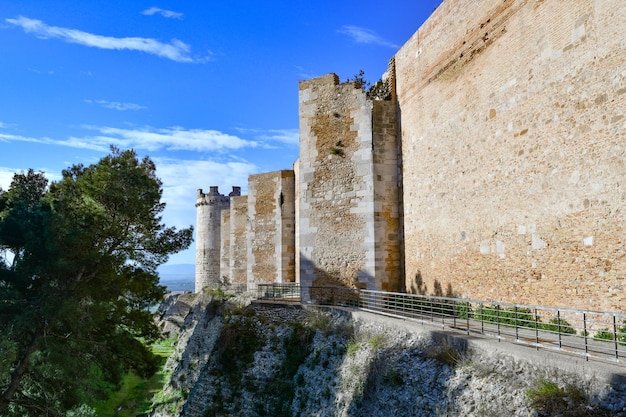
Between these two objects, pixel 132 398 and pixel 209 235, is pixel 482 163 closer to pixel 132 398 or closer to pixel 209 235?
pixel 132 398

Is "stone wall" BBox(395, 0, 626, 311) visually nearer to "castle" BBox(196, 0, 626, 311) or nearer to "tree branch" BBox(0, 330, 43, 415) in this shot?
"castle" BBox(196, 0, 626, 311)

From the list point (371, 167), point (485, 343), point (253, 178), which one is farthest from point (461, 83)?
point (253, 178)

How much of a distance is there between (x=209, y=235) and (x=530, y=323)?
30.9 m

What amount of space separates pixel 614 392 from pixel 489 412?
1491 millimetres

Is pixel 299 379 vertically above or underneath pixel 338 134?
underneath

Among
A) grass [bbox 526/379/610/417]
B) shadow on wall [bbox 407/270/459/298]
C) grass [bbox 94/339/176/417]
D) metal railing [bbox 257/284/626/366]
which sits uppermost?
shadow on wall [bbox 407/270/459/298]

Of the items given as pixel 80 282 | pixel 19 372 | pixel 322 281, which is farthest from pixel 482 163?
pixel 19 372

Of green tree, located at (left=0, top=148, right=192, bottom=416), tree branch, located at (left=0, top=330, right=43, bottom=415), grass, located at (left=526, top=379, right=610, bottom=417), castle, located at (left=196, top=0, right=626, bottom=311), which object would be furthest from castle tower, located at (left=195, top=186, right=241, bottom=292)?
grass, located at (left=526, top=379, right=610, bottom=417)

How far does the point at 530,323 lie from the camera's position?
9.07 m

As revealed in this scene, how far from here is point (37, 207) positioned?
14773 millimetres

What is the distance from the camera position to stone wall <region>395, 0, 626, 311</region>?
25.6 ft

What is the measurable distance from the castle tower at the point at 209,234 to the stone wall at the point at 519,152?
25485 millimetres

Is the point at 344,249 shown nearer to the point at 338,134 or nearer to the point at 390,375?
the point at 338,134

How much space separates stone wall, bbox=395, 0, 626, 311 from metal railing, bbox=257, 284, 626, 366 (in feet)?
1.10
